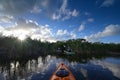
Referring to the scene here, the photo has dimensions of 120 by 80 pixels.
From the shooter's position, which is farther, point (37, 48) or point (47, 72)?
point (37, 48)

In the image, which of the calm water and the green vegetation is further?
the green vegetation

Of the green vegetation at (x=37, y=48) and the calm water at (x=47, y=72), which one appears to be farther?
the green vegetation at (x=37, y=48)

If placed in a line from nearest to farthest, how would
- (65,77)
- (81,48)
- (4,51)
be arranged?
(65,77) < (4,51) < (81,48)

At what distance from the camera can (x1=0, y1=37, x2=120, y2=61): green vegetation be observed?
2875 inches

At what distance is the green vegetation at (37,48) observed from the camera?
240 ft

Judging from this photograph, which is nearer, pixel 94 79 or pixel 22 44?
pixel 94 79

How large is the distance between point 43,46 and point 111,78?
11122cm

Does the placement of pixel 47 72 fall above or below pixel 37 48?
below

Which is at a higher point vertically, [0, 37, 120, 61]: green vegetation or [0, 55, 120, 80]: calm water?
[0, 37, 120, 61]: green vegetation

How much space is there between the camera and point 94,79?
81.5 ft

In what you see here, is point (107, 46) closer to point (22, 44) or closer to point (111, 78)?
point (22, 44)

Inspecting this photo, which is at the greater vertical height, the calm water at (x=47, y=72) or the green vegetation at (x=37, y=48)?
the green vegetation at (x=37, y=48)

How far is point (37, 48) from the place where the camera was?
114000mm

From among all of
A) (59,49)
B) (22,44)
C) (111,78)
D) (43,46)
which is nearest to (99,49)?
(59,49)
